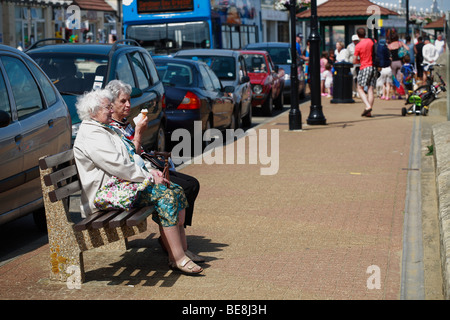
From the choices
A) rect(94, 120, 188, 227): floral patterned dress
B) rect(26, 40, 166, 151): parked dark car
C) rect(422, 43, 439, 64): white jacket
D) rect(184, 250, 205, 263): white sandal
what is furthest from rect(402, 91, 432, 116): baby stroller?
rect(94, 120, 188, 227): floral patterned dress

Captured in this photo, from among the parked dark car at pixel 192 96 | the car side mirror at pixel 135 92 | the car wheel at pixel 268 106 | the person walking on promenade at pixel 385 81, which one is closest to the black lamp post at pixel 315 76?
the parked dark car at pixel 192 96

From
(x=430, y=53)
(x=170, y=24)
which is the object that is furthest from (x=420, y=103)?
(x=430, y=53)

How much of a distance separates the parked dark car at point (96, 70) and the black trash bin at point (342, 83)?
12382 mm

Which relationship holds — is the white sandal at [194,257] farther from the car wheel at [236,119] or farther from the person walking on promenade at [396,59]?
the person walking on promenade at [396,59]

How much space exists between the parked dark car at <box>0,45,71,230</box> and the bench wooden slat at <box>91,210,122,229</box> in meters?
1.26

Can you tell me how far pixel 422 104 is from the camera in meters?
19.4

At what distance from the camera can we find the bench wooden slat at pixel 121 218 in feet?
18.1

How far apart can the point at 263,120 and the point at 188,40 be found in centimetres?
480

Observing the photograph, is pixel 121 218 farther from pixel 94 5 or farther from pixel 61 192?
pixel 94 5

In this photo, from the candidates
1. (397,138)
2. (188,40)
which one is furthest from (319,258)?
(188,40)

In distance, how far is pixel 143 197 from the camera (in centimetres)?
589

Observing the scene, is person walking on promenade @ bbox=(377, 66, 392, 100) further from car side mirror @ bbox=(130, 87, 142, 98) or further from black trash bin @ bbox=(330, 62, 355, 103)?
car side mirror @ bbox=(130, 87, 142, 98)

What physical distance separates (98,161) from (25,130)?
1.49 metres

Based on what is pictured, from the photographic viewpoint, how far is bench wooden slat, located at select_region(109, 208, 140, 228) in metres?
5.50
